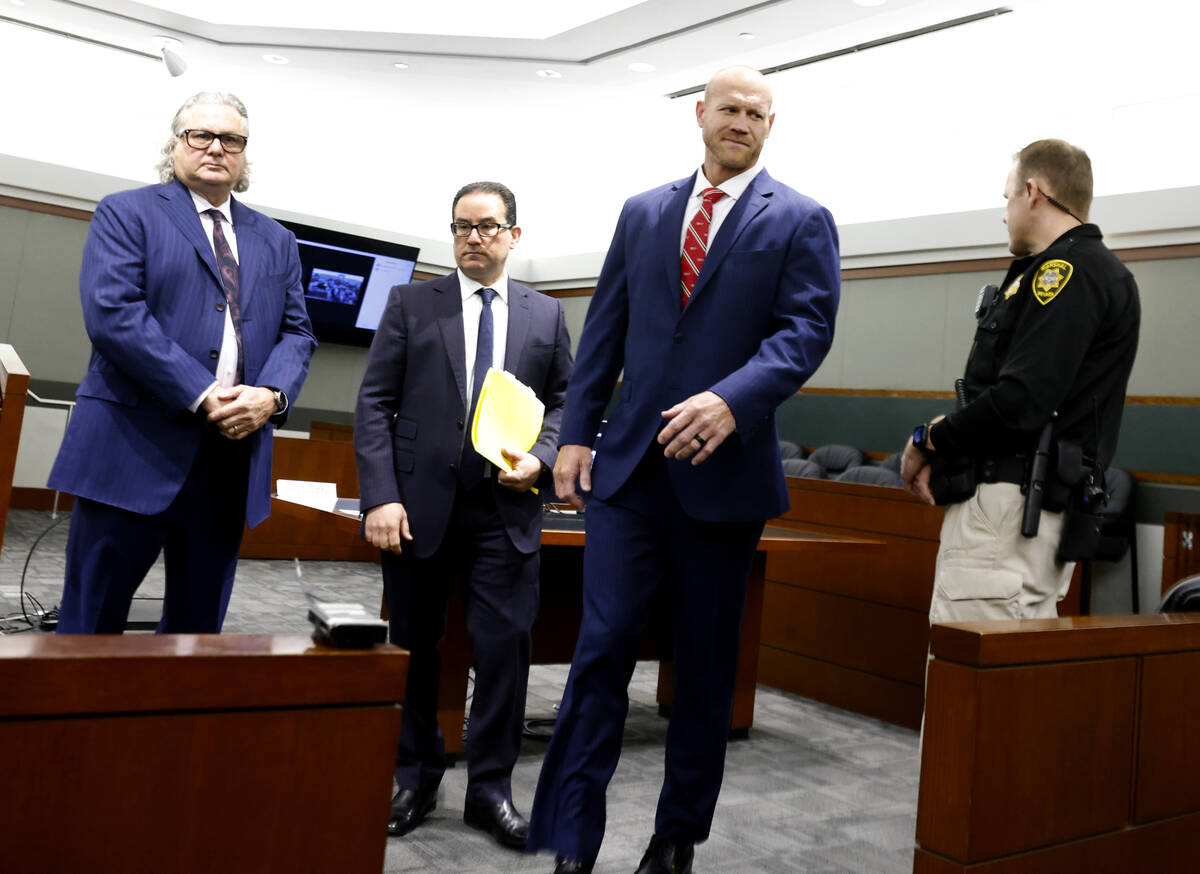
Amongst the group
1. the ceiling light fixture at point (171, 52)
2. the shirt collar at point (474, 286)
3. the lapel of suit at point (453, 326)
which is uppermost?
the ceiling light fixture at point (171, 52)

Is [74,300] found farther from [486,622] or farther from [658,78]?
[486,622]

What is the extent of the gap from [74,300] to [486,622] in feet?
25.1

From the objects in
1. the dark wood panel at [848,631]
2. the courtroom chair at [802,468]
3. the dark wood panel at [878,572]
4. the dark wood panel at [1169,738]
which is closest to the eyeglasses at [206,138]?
the dark wood panel at [1169,738]

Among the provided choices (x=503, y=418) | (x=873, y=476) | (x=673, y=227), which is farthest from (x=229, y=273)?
(x=873, y=476)

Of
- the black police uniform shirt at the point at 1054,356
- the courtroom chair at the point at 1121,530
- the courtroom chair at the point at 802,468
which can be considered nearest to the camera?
the black police uniform shirt at the point at 1054,356

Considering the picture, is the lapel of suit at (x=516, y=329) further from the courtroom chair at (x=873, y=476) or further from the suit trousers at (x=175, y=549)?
the courtroom chair at (x=873, y=476)

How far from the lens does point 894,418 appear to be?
24.1 ft

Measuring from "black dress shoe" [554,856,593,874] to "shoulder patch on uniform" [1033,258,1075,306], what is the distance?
4.71 ft

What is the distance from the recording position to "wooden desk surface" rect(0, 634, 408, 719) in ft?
3.30

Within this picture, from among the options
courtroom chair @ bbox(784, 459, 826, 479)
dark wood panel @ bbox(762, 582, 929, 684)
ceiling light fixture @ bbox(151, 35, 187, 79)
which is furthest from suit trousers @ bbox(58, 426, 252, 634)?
ceiling light fixture @ bbox(151, 35, 187, 79)

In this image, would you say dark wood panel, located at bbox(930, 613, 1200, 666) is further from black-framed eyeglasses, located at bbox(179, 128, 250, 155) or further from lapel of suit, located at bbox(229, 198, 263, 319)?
Result: black-framed eyeglasses, located at bbox(179, 128, 250, 155)

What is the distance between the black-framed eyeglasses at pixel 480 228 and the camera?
253 cm

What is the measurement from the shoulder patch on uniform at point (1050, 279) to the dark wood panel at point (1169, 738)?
0.74 meters

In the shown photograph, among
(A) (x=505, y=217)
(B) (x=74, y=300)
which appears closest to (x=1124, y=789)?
(A) (x=505, y=217)
